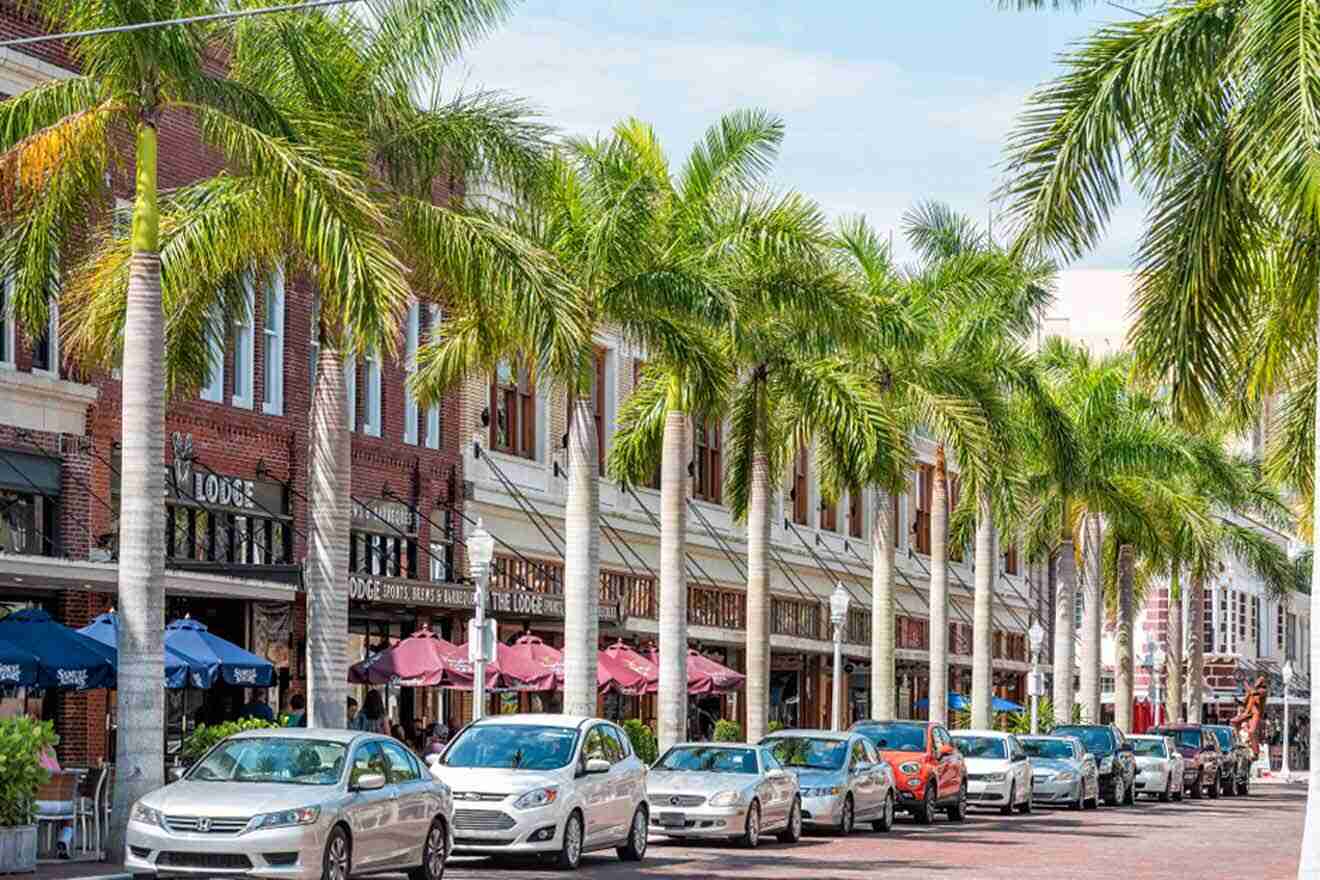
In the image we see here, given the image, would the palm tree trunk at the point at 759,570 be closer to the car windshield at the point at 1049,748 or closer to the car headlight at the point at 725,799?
the car windshield at the point at 1049,748

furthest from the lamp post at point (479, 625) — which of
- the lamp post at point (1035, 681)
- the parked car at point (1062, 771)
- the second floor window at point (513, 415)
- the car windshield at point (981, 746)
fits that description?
the lamp post at point (1035, 681)

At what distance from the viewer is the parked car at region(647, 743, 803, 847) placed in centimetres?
3147

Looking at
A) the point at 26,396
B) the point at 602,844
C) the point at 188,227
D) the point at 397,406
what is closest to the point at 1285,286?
the point at 602,844

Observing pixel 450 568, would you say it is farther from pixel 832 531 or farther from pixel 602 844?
pixel 832 531

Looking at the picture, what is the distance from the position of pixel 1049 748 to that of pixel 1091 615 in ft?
62.4

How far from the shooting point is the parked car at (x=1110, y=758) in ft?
174

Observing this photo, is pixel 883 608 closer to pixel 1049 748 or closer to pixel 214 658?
pixel 1049 748

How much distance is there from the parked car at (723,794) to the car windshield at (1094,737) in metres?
21.2

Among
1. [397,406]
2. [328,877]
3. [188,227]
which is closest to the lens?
[328,877]

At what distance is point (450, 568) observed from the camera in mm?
48281

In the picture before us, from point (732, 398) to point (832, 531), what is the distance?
96.6 ft

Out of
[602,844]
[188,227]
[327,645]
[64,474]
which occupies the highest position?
[188,227]

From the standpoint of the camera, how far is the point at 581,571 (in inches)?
1412

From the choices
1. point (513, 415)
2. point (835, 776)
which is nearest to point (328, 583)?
point (835, 776)
